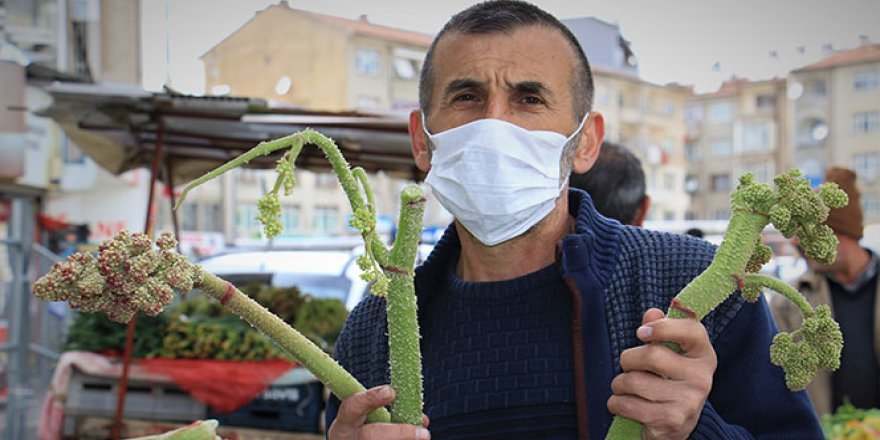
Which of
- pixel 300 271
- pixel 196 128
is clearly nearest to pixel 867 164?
pixel 300 271

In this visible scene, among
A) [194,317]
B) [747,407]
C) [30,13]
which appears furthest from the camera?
[30,13]

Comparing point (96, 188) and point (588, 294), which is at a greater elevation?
point (96, 188)

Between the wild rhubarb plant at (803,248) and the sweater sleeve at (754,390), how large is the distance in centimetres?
40

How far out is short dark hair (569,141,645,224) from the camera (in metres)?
3.79

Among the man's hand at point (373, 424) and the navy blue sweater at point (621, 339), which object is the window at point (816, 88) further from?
the man's hand at point (373, 424)

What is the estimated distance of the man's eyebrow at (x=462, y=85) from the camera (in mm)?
1895

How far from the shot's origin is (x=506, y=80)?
1.88 meters

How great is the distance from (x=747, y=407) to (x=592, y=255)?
0.45m

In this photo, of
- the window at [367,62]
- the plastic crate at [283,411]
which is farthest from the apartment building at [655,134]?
the plastic crate at [283,411]

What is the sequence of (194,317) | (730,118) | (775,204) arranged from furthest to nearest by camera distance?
(730,118) < (194,317) < (775,204)

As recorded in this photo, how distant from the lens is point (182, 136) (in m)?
6.99

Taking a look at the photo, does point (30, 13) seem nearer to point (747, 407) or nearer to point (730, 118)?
point (747, 407)

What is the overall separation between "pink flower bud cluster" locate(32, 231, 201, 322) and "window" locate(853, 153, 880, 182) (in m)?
50.9

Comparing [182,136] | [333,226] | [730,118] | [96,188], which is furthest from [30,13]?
[730,118]
